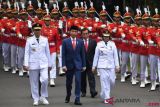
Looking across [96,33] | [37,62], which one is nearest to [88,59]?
[37,62]

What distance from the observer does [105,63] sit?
15.5m

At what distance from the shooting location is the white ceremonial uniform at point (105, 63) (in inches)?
609

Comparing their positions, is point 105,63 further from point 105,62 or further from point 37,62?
point 37,62

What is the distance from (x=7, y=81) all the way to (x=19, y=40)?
6.20 feet

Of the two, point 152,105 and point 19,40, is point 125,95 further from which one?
point 19,40

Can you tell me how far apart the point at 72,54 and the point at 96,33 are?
5269 mm

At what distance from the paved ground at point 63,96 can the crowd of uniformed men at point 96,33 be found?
2.06 ft

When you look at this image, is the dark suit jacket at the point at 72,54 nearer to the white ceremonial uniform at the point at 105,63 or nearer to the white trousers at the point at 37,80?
the white ceremonial uniform at the point at 105,63

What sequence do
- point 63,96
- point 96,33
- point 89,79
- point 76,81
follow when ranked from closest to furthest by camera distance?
point 76,81 < point 89,79 < point 63,96 < point 96,33

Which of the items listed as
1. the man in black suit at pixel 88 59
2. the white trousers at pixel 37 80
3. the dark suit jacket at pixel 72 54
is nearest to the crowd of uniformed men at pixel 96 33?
the man in black suit at pixel 88 59

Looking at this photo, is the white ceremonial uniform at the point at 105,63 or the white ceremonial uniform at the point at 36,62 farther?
the white ceremonial uniform at the point at 105,63

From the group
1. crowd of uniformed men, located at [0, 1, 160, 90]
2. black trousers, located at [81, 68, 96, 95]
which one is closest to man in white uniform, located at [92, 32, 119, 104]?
black trousers, located at [81, 68, 96, 95]

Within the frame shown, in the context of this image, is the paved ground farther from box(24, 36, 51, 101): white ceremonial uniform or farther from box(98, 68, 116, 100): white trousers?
box(24, 36, 51, 101): white ceremonial uniform

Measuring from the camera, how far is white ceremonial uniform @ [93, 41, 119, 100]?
1546 centimetres
